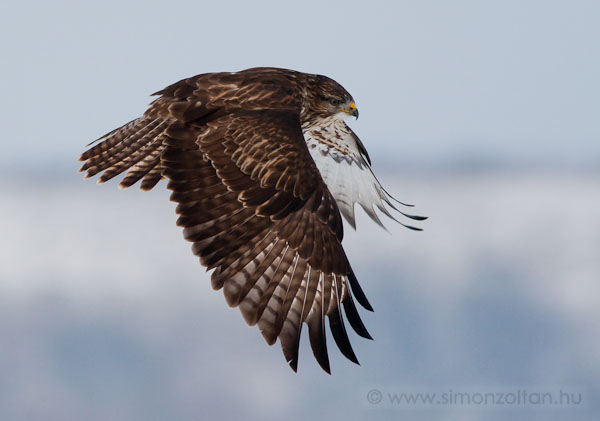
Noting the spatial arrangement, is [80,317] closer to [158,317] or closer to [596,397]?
[158,317]

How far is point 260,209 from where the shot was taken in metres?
11.4

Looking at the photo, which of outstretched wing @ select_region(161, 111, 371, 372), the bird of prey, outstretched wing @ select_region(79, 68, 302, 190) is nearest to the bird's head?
outstretched wing @ select_region(79, 68, 302, 190)

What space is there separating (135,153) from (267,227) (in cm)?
202

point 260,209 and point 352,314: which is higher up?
point 260,209

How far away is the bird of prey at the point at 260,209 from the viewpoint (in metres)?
11.2

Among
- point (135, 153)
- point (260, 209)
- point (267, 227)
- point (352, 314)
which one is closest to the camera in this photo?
point (260, 209)

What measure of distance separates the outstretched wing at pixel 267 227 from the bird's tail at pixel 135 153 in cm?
87

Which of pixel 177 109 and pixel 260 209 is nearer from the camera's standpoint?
pixel 260 209

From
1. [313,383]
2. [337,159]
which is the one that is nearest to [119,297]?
[313,383]

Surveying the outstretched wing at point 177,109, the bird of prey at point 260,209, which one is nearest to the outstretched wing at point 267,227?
the bird of prey at point 260,209

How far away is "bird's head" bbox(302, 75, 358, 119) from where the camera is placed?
1362 centimetres

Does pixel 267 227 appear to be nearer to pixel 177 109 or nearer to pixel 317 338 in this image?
pixel 317 338

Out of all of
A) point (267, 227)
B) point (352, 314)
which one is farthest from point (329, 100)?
point (352, 314)

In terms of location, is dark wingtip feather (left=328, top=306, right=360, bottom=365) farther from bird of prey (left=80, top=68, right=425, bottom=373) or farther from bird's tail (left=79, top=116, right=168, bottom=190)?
bird's tail (left=79, top=116, right=168, bottom=190)
